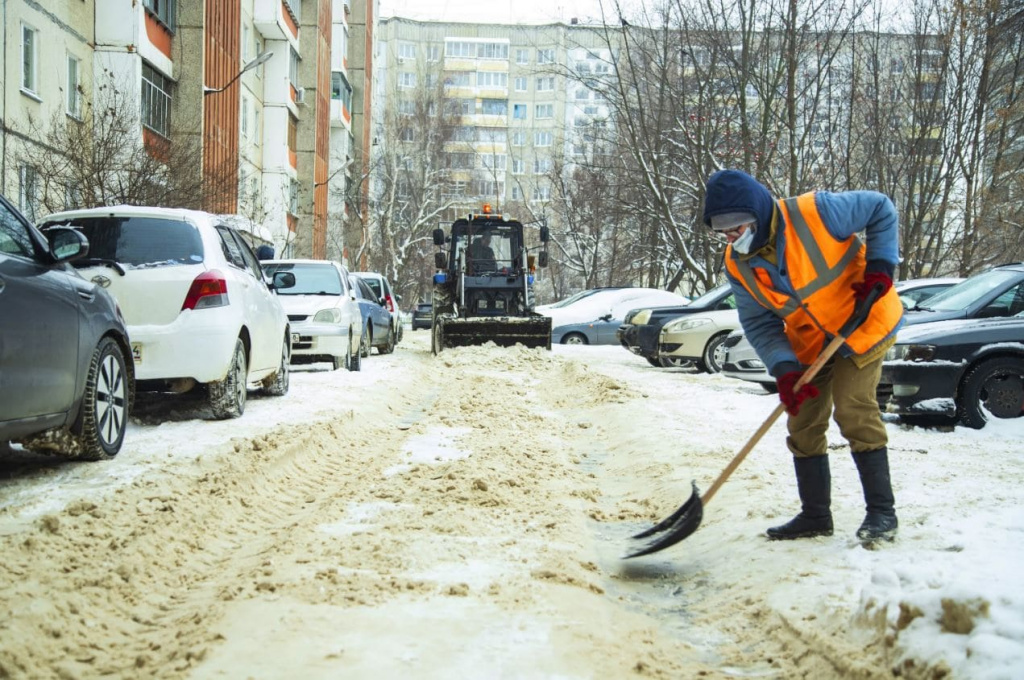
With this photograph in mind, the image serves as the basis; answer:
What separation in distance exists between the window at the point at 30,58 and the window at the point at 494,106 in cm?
7064

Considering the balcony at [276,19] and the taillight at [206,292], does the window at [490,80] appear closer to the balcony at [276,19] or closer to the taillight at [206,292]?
the balcony at [276,19]

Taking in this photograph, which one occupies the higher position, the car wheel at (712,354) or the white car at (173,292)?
the white car at (173,292)

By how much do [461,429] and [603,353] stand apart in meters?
14.9

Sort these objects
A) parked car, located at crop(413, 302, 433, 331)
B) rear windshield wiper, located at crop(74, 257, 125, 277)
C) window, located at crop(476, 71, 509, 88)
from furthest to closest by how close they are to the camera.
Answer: window, located at crop(476, 71, 509, 88) → parked car, located at crop(413, 302, 433, 331) → rear windshield wiper, located at crop(74, 257, 125, 277)

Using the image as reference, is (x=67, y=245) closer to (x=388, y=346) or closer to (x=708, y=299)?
(x=708, y=299)

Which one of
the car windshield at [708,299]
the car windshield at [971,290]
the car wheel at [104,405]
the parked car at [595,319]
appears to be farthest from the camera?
the parked car at [595,319]

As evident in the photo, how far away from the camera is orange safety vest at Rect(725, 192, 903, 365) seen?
15.9 ft

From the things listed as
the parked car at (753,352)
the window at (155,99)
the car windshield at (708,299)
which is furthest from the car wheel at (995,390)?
the window at (155,99)

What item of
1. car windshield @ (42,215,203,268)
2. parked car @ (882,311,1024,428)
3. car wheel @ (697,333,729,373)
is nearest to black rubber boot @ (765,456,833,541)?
parked car @ (882,311,1024,428)

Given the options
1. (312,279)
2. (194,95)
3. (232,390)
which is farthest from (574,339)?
(232,390)

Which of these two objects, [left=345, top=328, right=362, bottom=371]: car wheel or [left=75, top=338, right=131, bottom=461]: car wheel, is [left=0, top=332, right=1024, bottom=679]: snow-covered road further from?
[left=345, top=328, right=362, bottom=371]: car wheel

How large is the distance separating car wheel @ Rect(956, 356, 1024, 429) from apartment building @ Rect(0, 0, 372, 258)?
11.5m

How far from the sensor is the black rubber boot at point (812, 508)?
5062mm

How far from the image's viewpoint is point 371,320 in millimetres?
20141
